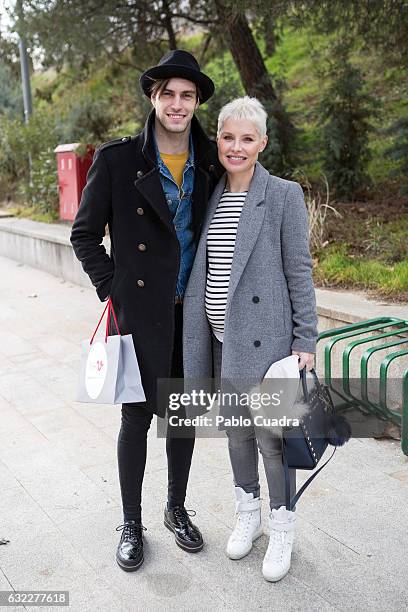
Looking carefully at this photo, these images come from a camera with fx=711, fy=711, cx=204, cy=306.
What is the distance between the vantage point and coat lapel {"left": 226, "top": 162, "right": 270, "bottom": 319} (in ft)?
8.48

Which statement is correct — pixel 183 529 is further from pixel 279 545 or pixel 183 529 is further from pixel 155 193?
pixel 155 193

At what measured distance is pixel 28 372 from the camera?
5.45 meters

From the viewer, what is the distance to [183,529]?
3.02m

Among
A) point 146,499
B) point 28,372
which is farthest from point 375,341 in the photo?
point 28,372

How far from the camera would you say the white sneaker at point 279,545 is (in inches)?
108

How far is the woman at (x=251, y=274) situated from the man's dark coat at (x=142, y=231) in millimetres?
85

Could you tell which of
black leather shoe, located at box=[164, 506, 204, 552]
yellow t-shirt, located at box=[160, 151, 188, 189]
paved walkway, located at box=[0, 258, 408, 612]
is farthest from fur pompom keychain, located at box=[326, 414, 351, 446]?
yellow t-shirt, located at box=[160, 151, 188, 189]

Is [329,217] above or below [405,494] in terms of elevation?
above

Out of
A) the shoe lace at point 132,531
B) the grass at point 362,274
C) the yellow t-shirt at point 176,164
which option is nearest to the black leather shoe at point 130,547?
the shoe lace at point 132,531

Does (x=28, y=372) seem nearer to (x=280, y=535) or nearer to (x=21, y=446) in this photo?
(x=21, y=446)

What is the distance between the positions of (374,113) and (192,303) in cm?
613

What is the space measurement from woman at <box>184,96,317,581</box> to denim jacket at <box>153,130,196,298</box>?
0.28 ft

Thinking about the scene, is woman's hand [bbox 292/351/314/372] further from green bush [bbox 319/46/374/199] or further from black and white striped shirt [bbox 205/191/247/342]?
green bush [bbox 319/46/374/199]

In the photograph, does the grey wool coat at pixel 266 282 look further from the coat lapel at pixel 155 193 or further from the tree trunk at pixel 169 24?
the tree trunk at pixel 169 24
